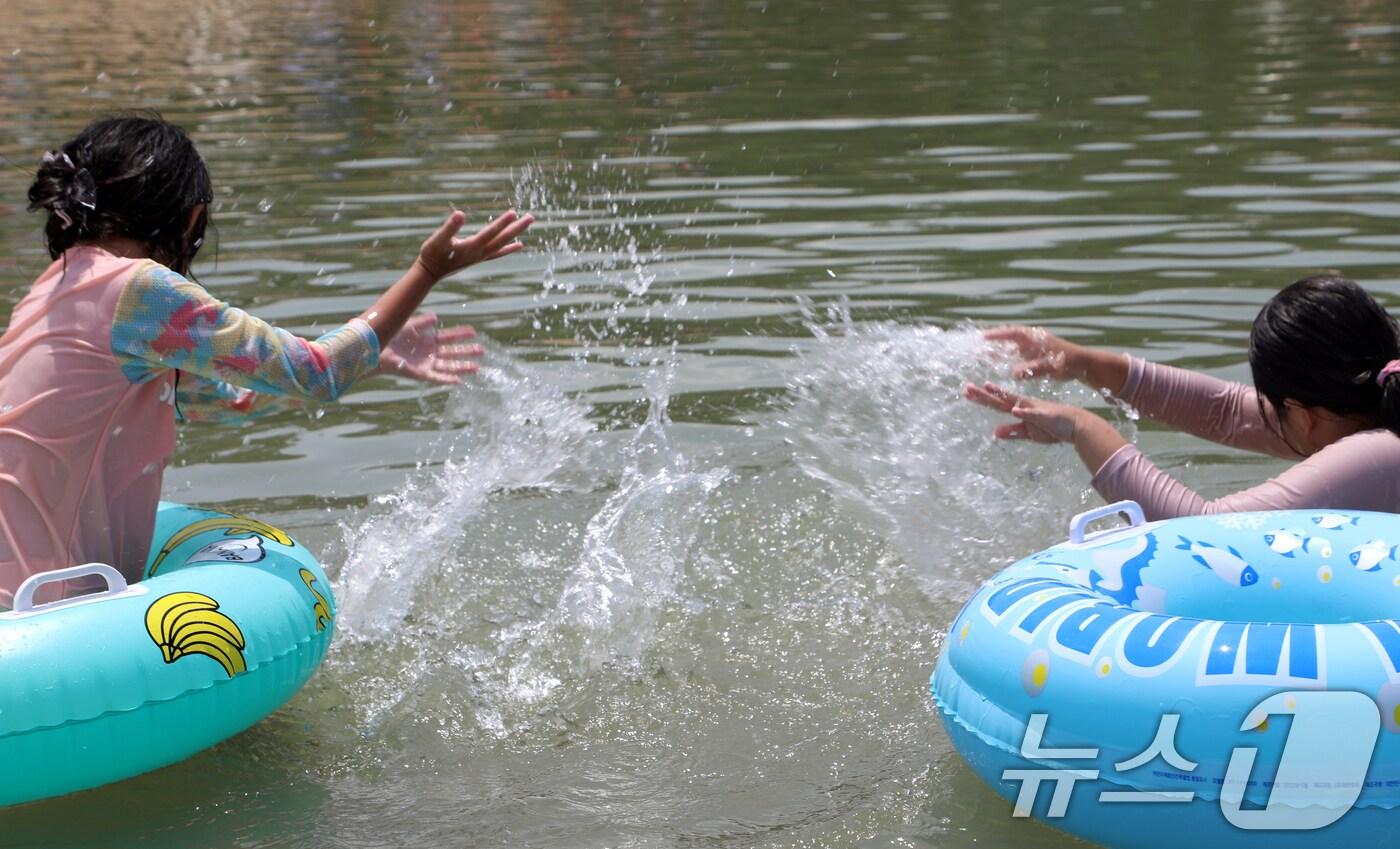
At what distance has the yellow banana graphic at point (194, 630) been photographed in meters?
3.44

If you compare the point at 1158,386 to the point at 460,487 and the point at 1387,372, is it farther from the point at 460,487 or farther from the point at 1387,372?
the point at 460,487

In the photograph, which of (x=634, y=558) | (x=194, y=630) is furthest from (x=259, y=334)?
(x=634, y=558)

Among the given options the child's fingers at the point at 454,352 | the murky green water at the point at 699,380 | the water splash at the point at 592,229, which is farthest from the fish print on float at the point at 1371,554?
the water splash at the point at 592,229

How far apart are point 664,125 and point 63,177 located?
8.04m

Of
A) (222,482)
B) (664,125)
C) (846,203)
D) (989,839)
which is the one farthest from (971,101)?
(989,839)

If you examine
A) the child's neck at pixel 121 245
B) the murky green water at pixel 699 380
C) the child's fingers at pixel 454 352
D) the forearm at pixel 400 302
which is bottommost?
the murky green water at pixel 699 380

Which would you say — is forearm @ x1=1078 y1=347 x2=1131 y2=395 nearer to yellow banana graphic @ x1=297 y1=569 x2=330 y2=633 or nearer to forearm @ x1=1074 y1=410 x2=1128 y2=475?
forearm @ x1=1074 y1=410 x2=1128 y2=475

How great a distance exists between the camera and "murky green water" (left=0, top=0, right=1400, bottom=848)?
3730 mm

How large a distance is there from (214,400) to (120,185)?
75cm

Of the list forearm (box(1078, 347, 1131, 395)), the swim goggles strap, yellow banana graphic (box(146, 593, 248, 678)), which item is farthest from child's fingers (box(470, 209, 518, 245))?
the swim goggles strap

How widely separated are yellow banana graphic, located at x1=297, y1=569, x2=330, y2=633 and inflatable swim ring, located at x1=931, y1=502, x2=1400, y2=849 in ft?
4.74

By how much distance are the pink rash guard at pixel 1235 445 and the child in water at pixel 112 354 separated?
5.63ft

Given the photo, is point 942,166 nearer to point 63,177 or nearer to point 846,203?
point 846,203

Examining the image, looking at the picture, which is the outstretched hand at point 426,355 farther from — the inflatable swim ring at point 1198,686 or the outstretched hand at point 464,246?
the inflatable swim ring at point 1198,686
